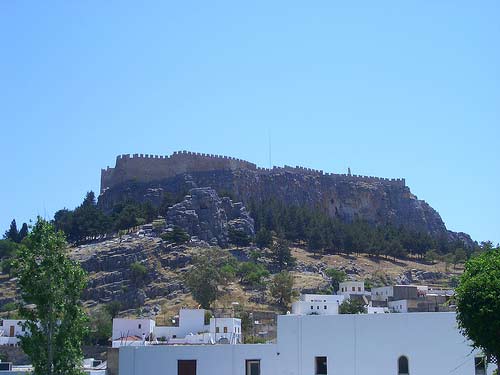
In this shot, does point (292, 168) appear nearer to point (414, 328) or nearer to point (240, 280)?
point (240, 280)

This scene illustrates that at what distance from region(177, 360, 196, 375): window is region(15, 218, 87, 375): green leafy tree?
7767 millimetres

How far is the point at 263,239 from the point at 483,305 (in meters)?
63.6

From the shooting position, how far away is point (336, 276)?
253 feet

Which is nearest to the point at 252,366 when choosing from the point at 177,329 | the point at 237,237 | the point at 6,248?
the point at 177,329

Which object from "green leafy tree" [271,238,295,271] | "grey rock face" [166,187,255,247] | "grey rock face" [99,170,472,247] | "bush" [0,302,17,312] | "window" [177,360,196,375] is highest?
"grey rock face" [99,170,472,247]

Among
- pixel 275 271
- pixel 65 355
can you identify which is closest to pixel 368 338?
pixel 65 355

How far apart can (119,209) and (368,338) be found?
5979 centimetres

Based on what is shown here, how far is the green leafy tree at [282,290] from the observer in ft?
225

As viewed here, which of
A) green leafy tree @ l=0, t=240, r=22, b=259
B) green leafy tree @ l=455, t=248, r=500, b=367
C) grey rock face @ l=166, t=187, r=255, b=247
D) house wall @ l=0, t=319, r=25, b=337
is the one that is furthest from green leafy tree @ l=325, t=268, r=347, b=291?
green leafy tree @ l=455, t=248, r=500, b=367

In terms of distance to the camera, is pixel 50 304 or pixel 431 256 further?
pixel 431 256

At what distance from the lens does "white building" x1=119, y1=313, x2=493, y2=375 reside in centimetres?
2906

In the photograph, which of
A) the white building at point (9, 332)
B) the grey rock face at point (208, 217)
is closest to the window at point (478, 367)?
the white building at point (9, 332)

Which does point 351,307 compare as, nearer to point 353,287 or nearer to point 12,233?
point 353,287

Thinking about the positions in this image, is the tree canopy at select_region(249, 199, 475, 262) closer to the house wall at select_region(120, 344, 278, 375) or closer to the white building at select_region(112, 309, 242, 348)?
the white building at select_region(112, 309, 242, 348)
